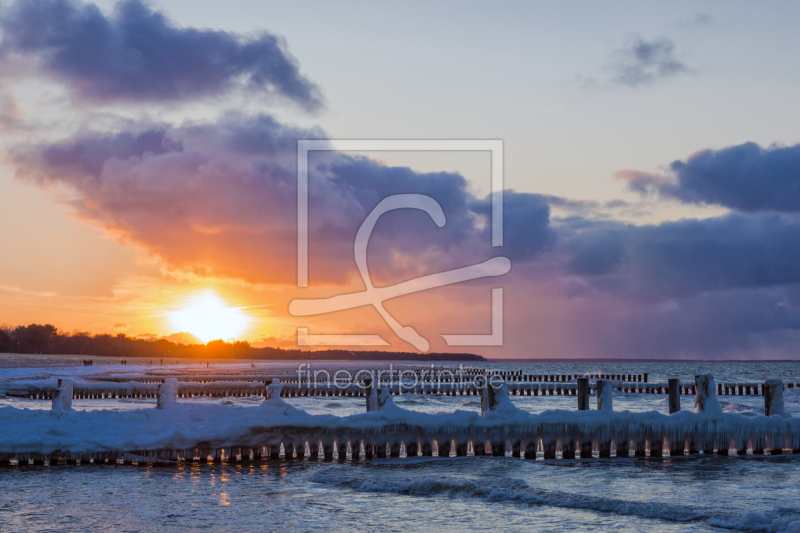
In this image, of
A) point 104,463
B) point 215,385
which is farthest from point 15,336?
point 104,463

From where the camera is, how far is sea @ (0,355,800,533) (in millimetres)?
10508

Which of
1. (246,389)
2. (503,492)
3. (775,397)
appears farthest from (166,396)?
(246,389)

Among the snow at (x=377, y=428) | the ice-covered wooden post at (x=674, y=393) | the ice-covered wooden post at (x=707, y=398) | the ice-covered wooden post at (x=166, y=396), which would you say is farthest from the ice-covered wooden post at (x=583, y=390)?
the ice-covered wooden post at (x=166, y=396)

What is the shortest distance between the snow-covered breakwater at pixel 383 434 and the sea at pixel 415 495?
38 centimetres

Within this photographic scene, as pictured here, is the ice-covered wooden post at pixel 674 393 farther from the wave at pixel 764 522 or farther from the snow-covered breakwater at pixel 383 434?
the wave at pixel 764 522

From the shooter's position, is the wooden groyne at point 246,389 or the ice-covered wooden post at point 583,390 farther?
the wooden groyne at point 246,389

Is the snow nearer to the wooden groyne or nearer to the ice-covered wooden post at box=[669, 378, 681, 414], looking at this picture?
the ice-covered wooden post at box=[669, 378, 681, 414]

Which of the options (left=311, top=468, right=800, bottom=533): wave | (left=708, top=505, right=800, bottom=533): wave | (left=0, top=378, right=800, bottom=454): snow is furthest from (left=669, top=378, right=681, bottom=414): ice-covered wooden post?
(left=708, top=505, right=800, bottom=533): wave

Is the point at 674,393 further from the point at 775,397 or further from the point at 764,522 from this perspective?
the point at 764,522

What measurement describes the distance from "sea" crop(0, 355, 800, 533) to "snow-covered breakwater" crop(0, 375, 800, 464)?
1.26ft

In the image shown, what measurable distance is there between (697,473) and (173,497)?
1133 centimetres

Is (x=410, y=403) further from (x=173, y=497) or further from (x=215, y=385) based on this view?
(x=173, y=497)

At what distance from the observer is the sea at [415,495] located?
10508mm

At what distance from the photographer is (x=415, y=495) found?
1278 centimetres
